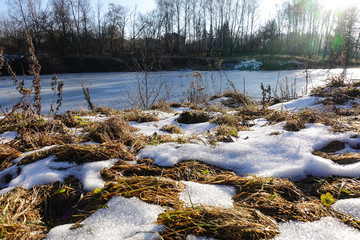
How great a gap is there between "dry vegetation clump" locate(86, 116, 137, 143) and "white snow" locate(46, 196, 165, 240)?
0.98 meters

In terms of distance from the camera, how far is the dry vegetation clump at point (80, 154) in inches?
63.2

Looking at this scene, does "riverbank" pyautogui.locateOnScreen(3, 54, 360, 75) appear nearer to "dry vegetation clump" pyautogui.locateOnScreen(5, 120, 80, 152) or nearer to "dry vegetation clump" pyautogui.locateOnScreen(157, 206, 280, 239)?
"dry vegetation clump" pyautogui.locateOnScreen(5, 120, 80, 152)

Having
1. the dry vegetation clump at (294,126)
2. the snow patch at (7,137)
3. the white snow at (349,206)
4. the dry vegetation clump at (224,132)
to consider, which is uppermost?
the dry vegetation clump at (294,126)

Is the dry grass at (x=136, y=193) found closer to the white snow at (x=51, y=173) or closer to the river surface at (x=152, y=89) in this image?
the white snow at (x=51, y=173)

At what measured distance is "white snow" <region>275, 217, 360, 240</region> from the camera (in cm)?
87

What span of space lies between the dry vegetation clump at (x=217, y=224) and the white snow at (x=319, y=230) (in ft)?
0.15

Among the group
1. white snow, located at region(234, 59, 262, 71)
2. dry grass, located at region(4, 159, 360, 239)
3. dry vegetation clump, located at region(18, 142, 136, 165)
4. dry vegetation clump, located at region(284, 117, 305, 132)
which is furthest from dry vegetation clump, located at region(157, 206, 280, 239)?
white snow, located at region(234, 59, 262, 71)

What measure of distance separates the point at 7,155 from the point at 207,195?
5.58ft

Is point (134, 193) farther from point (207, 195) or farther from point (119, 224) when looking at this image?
point (207, 195)

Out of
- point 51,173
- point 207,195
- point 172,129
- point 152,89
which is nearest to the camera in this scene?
point 207,195

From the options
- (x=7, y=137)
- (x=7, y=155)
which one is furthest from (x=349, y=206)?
(x=7, y=137)

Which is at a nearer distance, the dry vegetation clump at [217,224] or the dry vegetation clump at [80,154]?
the dry vegetation clump at [217,224]

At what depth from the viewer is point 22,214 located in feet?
3.51

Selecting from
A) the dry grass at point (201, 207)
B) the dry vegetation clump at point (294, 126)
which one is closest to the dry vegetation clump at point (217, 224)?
the dry grass at point (201, 207)
